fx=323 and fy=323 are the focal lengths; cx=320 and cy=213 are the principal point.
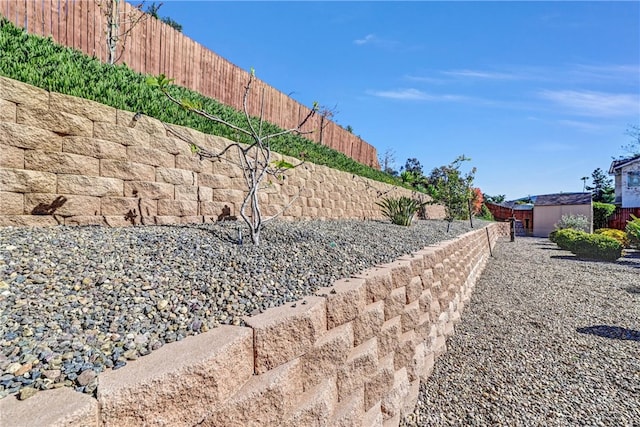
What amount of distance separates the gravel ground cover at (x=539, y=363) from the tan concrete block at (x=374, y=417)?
0.41m

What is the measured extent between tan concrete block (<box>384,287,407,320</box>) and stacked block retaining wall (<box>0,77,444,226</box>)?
2.19 meters

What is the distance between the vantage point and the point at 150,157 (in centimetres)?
307

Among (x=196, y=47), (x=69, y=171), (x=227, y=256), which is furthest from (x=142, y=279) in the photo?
(x=196, y=47)

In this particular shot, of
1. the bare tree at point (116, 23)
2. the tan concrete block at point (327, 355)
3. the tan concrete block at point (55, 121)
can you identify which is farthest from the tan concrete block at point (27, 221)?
the bare tree at point (116, 23)

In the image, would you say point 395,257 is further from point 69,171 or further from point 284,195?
point 69,171

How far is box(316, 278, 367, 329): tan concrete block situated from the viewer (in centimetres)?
171

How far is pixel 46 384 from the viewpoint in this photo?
87cm

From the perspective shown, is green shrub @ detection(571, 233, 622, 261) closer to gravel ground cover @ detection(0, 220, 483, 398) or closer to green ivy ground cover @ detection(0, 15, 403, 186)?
gravel ground cover @ detection(0, 220, 483, 398)

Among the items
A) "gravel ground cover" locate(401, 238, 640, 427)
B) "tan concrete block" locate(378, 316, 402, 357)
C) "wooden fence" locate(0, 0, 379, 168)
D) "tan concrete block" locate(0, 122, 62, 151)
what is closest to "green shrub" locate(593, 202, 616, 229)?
"gravel ground cover" locate(401, 238, 640, 427)

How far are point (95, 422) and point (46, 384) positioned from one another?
0.21 meters

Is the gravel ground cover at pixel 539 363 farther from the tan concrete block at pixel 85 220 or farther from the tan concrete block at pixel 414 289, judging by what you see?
the tan concrete block at pixel 85 220

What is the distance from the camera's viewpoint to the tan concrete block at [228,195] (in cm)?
370

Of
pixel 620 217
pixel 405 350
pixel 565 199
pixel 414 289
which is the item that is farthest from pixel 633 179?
pixel 405 350

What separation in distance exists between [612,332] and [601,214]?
1923 centimetres
